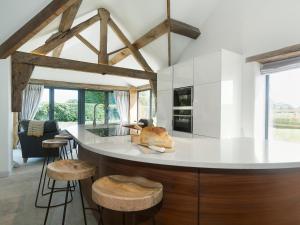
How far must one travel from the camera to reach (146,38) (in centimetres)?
480

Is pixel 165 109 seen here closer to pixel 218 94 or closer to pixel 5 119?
pixel 218 94

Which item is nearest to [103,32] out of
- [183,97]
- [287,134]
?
[183,97]

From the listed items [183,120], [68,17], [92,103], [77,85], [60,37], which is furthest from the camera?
[92,103]

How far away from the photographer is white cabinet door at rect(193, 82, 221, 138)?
3211 mm

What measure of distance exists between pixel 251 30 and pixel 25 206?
4.29 metres

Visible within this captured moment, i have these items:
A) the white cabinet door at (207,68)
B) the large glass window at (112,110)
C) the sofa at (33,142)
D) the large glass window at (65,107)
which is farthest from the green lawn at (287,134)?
the large glass window at (65,107)

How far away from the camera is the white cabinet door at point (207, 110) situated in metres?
3.21

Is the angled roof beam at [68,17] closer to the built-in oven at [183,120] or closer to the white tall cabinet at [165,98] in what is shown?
the white tall cabinet at [165,98]

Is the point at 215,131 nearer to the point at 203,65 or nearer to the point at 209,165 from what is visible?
the point at 203,65

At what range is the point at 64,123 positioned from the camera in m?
7.19

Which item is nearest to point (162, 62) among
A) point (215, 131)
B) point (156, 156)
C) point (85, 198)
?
point (215, 131)

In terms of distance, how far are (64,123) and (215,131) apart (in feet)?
18.9

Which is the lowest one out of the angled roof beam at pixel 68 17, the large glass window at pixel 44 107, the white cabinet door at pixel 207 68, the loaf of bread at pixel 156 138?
the loaf of bread at pixel 156 138

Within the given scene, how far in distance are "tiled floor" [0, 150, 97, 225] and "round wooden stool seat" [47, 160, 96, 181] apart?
2.63ft
